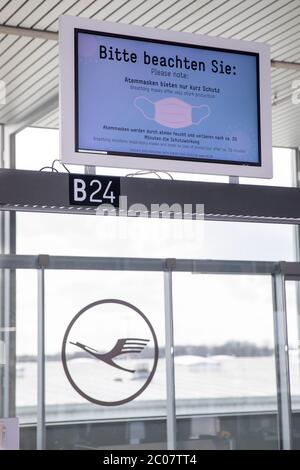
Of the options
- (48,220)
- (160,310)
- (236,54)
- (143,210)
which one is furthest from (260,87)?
(48,220)

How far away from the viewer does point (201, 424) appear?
7781 mm

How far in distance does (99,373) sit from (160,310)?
83 cm

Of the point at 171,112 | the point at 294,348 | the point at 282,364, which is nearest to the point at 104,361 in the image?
the point at 282,364

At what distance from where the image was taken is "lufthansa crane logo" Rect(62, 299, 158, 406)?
7.40 metres

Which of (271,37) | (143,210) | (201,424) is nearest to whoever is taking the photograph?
(143,210)

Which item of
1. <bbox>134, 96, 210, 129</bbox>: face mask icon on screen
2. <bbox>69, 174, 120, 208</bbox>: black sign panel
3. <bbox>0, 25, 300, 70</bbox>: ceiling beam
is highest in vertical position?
<bbox>0, 25, 300, 70</bbox>: ceiling beam

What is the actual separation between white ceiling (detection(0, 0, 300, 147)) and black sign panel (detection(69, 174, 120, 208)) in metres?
1.77

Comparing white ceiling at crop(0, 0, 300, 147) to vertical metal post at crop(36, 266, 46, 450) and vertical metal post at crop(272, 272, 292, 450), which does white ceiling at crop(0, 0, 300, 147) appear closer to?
vertical metal post at crop(36, 266, 46, 450)

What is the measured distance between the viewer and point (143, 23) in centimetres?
696

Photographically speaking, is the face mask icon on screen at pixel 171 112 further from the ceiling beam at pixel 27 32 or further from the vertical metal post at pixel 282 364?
the vertical metal post at pixel 282 364

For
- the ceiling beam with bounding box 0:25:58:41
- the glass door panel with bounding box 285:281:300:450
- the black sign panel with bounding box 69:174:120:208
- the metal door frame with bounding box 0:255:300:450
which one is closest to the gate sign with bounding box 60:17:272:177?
the black sign panel with bounding box 69:174:120:208

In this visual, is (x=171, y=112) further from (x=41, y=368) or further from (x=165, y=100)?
(x=41, y=368)

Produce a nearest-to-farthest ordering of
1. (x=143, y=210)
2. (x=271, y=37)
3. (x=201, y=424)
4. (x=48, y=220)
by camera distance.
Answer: (x=143, y=210), (x=271, y=37), (x=201, y=424), (x=48, y=220)
